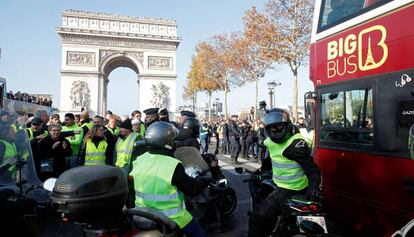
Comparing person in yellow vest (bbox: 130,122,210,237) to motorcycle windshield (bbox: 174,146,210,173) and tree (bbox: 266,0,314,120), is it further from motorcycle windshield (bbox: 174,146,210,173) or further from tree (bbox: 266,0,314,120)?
tree (bbox: 266,0,314,120)

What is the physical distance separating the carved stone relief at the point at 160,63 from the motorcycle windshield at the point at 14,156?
4172 cm

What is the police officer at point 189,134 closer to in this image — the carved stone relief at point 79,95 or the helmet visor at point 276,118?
the helmet visor at point 276,118

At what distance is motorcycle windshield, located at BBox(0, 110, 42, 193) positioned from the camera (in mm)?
2778

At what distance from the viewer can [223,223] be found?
5340 millimetres

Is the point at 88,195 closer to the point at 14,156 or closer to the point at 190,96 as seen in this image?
the point at 14,156

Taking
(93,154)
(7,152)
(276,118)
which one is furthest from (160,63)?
(7,152)

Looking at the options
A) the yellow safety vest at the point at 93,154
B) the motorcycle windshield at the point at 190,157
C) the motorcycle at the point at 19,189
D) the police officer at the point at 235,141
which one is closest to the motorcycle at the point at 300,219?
the motorcycle windshield at the point at 190,157

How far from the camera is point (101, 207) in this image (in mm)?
2047

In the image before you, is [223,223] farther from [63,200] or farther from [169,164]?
[63,200]

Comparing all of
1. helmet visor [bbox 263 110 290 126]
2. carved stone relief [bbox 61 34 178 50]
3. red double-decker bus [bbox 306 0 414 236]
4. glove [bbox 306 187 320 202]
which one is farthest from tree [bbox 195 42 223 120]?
glove [bbox 306 187 320 202]

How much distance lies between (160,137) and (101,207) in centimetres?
77

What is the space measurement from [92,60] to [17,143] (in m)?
41.8

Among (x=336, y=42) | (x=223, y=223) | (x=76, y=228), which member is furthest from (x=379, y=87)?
(x=76, y=228)

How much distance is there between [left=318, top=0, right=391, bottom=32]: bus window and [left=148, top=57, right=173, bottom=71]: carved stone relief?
40494mm
